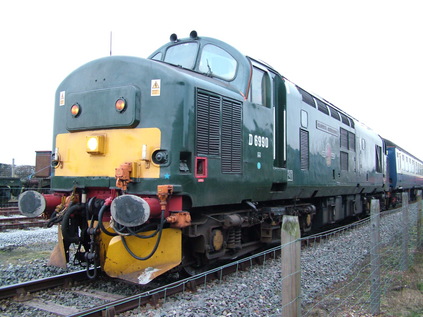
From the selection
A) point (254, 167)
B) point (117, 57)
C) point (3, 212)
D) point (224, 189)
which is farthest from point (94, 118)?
point (3, 212)

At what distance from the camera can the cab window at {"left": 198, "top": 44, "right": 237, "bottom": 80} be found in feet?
20.8

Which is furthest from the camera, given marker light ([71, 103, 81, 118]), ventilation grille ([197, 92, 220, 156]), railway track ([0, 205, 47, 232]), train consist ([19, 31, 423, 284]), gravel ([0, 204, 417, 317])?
railway track ([0, 205, 47, 232])

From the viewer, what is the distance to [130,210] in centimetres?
445

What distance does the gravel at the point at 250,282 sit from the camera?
443 cm

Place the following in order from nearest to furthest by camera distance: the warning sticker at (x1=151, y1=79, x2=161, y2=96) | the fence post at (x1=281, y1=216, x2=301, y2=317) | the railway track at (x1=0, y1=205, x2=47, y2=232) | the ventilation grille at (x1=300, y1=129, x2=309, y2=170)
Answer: the fence post at (x1=281, y1=216, x2=301, y2=317), the warning sticker at (x1=151, y1=79, x2=161, y2=96), the ventilation grille at (x1=300, y1=129, x2=309, y2=170), the railway track at (x1=0, y1=205, x2=47, y2=232)

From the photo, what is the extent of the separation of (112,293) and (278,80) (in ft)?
15.9

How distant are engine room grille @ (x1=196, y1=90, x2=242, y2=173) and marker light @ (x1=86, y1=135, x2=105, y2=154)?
4.30ft

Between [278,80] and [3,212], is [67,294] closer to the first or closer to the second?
[278,80]

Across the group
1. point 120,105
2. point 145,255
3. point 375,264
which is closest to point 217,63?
point 120,105

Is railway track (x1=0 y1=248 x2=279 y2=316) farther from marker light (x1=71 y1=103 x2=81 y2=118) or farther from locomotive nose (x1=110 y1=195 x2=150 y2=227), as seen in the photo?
marker light (x1=71 y1=103 x2=81 y2=118)

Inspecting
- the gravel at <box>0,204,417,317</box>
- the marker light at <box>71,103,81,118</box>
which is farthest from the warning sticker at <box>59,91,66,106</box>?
the gravel at <box>0,204,417,317</box>

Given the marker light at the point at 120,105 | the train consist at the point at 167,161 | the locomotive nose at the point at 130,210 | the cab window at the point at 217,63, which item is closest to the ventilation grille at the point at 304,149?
the train consist at the point at 167,161

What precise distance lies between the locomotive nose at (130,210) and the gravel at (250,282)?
100cm

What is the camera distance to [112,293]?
5.20m
